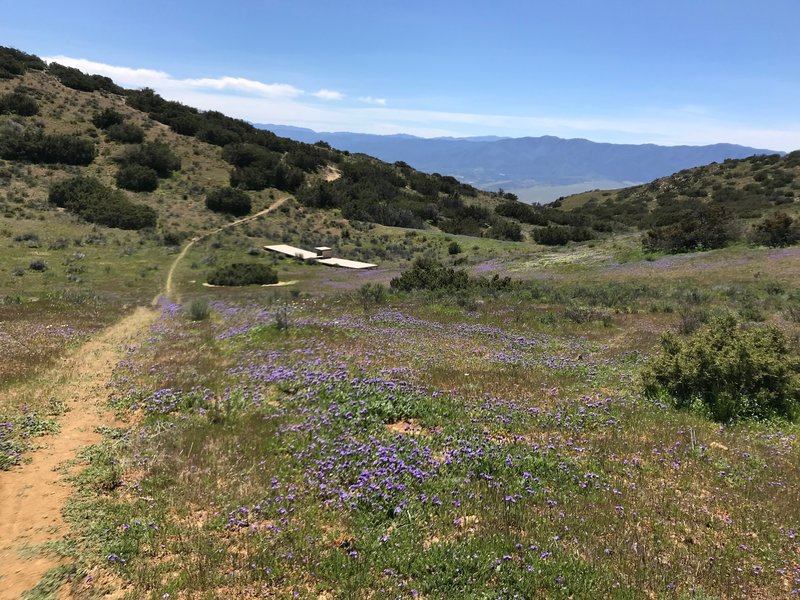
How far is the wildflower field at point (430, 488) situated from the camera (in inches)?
200

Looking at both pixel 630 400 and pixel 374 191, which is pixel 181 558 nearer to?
pixel 630 400

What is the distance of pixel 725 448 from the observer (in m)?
7.49

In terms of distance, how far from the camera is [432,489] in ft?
21.6

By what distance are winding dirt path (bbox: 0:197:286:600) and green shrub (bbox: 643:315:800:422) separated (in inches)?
427

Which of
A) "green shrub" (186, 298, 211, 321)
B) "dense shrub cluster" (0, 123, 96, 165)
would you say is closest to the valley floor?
"green shrub" (186, 298, 211, 321)

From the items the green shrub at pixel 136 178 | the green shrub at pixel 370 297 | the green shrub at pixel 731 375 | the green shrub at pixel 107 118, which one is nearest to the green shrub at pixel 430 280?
the green shrub at pixel 370 297

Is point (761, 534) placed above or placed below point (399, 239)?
above

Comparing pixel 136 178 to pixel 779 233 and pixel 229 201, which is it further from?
pixel 779 233

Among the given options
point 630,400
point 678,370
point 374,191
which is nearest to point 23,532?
point 630,400

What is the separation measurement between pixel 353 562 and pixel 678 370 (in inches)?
309

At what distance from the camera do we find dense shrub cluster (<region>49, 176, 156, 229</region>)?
52.0 metres

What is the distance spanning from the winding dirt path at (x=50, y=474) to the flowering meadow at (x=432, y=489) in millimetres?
391

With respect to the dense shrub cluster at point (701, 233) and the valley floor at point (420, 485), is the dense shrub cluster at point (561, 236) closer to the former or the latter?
the dense shrub cluster at point (701, 233)

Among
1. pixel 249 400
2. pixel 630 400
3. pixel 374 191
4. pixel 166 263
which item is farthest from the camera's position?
pixel 374 191
